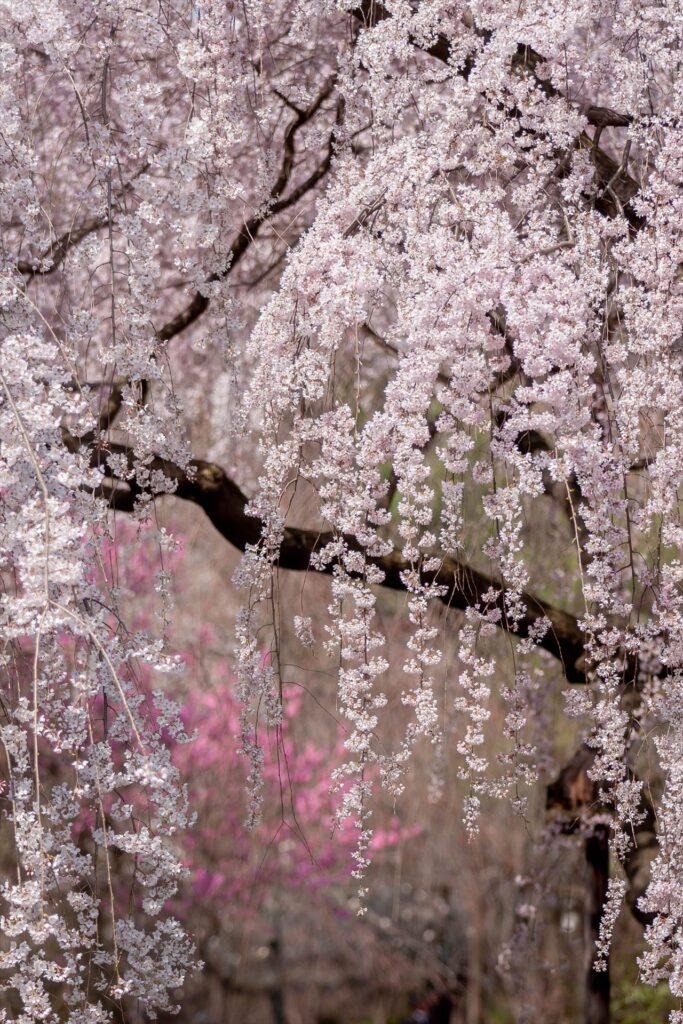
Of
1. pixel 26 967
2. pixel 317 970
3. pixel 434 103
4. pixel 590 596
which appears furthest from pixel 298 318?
pixel 317 970

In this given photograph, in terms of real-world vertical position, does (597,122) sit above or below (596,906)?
above

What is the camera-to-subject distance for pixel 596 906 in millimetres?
4402

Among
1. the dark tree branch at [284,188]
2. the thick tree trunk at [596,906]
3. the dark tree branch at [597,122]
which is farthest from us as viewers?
the thick tree trunk at [596,906]

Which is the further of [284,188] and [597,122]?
[284,188]

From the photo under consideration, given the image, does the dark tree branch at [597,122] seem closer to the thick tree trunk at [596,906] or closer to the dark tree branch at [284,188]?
the dark tree branch at [284,188]

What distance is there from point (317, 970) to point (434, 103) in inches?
295

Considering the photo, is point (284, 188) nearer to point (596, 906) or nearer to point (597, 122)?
point (597, 122)

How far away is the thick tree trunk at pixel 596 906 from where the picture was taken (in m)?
4.38

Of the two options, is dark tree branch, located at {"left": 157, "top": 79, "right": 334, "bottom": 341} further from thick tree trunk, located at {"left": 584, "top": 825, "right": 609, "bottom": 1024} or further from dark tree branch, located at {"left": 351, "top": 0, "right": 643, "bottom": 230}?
thick tree trunk, located at {"left": 584, "top": 825, "right": 609, "bottom": 1024}

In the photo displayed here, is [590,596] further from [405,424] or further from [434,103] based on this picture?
[434,103]

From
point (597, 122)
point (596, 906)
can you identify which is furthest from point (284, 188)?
point (596, 906)

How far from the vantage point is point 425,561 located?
241 centimetres

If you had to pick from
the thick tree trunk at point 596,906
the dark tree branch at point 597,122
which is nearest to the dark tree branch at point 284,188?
the dark tree branch at point 597,122

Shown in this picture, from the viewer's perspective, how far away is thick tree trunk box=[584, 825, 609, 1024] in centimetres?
438
